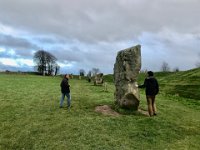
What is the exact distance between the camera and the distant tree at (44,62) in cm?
14962

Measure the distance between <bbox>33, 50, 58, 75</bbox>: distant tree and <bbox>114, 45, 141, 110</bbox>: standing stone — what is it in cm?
12184

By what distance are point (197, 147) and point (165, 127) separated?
12.3 ft

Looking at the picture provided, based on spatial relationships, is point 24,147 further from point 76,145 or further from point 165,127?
point 165,127

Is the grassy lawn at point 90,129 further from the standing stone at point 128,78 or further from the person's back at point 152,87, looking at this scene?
the person's back at point 152,87

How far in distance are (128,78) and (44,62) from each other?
124598mm

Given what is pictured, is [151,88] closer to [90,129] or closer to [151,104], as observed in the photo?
[151,104]

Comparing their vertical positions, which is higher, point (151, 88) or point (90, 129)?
point (151, 88)

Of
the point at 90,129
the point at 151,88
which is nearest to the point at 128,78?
the point at 151,88

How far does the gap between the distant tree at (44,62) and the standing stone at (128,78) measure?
122m

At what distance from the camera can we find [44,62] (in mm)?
150500

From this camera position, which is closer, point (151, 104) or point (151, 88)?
point (151, 88)

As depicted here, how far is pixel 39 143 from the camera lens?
21266 mm

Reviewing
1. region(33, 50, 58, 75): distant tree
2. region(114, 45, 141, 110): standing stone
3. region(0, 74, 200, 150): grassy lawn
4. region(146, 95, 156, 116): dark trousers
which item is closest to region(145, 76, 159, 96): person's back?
region(146, 95, 156, 116): dark trousers

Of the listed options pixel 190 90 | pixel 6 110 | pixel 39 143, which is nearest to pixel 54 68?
pixel 190 90
